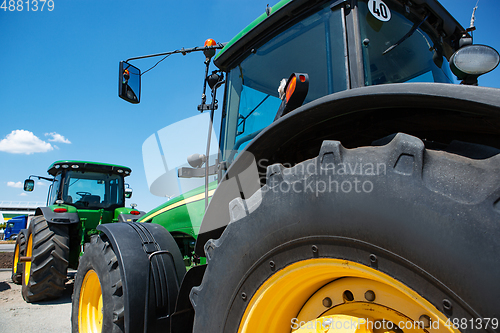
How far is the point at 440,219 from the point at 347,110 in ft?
1.59

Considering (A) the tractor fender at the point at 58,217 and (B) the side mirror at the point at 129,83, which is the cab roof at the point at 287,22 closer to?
(B) the side mirror at the point at 129,83

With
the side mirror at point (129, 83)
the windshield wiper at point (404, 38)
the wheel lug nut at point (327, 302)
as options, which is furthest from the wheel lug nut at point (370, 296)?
the side mirror at point (129, 83)

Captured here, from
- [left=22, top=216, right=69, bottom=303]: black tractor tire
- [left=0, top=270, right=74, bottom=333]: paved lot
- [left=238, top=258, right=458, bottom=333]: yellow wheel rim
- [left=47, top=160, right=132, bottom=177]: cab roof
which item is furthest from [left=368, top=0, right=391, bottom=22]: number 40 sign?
[left=47, top=160, right=132, bottom=177]: cab roof

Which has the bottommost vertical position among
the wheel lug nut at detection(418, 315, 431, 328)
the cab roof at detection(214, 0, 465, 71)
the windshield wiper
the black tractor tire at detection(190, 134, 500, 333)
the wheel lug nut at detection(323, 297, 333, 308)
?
the wheel lug nut at detection(418, 315, 431, 328)

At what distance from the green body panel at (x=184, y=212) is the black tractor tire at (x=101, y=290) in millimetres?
Result: 631

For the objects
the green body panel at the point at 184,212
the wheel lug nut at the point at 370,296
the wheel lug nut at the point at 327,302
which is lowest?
the wheel lug nut at the point at 327,302

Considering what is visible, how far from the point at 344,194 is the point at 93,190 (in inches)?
275

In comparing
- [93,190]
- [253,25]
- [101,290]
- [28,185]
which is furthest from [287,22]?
[28,185]

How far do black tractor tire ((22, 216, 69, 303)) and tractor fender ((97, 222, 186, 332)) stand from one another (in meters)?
3.47

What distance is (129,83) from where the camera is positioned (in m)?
2.36

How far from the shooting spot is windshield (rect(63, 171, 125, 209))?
6523 mm

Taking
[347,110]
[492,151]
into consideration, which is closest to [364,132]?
[347,110]

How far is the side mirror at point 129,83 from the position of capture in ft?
7.64

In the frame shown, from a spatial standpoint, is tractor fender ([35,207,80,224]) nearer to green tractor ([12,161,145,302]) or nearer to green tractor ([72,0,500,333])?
green tractor ([12,161,145,302])
